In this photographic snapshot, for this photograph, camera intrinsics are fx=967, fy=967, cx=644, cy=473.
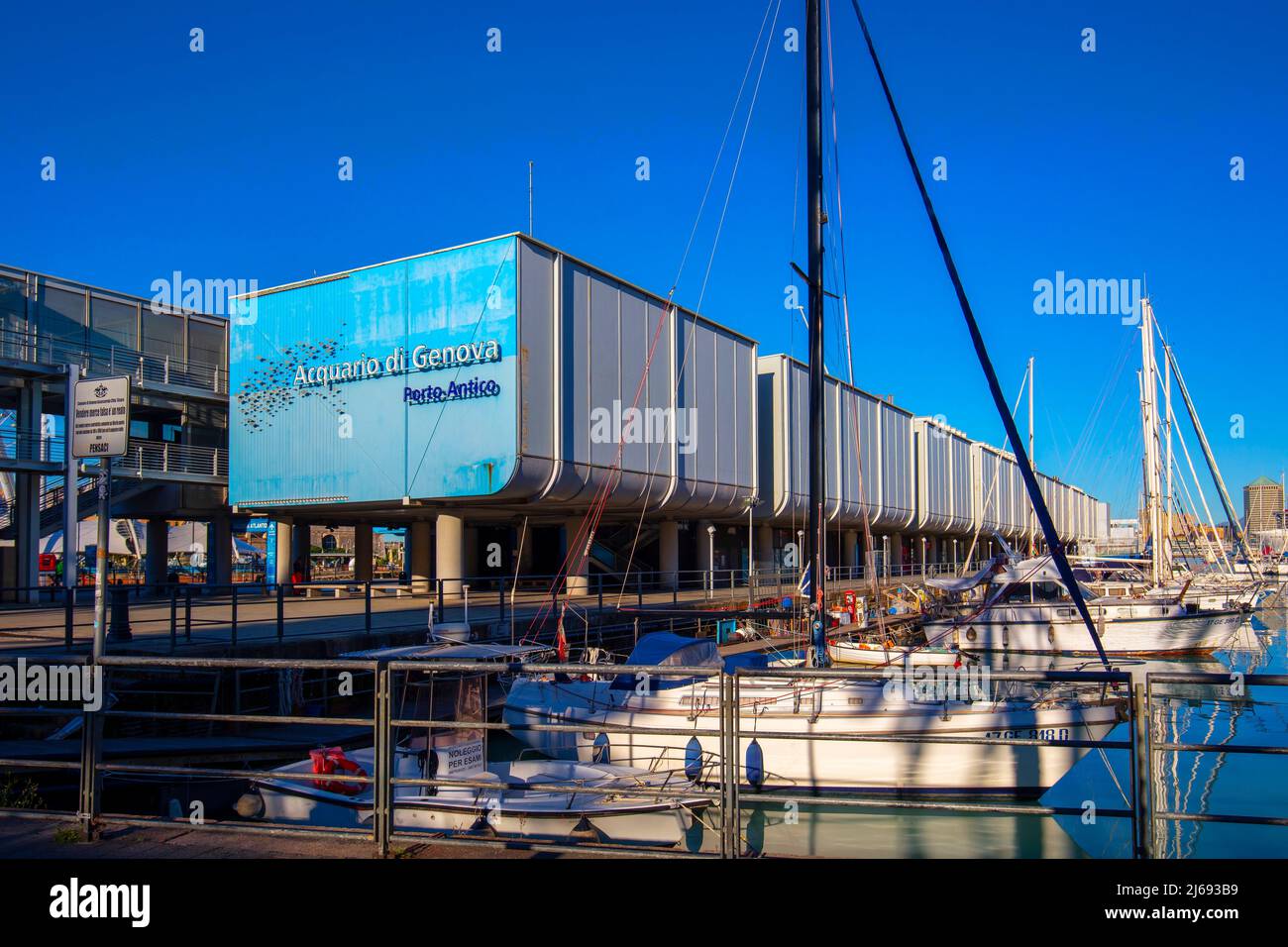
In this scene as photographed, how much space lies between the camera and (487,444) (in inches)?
1148

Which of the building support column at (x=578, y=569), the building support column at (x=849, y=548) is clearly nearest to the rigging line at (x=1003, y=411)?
the building support column at (x=578, y=569)

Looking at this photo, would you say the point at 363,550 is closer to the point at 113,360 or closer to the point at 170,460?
the point at 170,460

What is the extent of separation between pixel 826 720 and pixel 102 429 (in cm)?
1044

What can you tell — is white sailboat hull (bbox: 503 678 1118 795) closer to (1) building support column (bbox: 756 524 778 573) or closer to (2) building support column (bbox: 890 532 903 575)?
(1) building support column (bbox: 756 524 778 573)

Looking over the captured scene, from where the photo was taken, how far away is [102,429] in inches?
277

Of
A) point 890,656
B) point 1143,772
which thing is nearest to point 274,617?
point 890,656

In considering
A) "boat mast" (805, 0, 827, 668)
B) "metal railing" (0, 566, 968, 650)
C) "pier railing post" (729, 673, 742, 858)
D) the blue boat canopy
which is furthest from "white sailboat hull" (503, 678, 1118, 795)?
"pier railing post" (729, 673, 742, 858)

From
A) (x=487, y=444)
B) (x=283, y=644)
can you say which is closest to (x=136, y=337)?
(x=487, y=444)

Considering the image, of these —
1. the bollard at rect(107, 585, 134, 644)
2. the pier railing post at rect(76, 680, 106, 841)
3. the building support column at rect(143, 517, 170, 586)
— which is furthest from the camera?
the building support column at rect(143, 517, 170, 586)

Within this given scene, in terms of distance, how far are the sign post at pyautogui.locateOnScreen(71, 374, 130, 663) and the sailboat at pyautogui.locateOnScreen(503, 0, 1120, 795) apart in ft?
23.5

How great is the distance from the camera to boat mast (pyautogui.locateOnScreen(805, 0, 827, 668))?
16422 mm

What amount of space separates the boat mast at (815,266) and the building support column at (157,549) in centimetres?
3277
